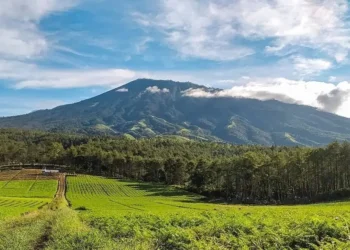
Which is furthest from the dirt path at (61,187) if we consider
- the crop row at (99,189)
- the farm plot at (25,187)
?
the crop row at (99,189)

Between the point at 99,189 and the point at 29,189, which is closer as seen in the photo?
the point at 29,189

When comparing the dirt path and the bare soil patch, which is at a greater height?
the bare soil patch

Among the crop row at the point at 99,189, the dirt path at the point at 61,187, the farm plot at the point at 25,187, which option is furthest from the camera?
the crop row at the point at 99,189

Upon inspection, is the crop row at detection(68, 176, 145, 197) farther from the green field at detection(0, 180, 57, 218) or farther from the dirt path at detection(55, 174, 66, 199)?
the green field at detection(0, 180, 57, 218)

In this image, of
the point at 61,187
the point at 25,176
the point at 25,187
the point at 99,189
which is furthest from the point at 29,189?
the point at 25,176

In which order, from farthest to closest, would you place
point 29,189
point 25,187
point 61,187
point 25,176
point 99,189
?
point 25,176 < point 61,187 < point 25,187 < point 99,189 < point 29,189

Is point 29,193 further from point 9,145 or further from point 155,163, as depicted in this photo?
point 9,145

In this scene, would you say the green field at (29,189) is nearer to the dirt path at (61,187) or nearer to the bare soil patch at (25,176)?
the dirt path at (61,187)

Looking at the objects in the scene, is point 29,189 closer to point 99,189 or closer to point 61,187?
point 61,187

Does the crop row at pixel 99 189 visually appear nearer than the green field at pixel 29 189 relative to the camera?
No

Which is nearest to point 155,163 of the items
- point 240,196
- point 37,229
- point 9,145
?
point 240,196

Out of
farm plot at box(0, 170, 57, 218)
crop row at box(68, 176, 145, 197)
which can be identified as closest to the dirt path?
farm plot at box(0, 170, 57, 218)
